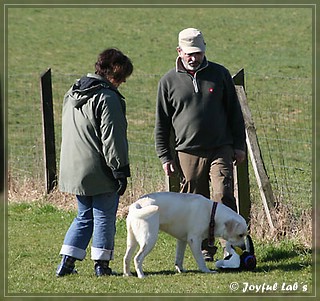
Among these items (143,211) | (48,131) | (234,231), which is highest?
(48,131)

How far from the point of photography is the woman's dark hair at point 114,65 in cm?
783

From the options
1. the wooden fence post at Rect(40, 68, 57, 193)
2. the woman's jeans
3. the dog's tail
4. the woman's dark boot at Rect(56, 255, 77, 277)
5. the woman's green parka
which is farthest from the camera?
the wooden fence post at Rect(40, 68, 57, 193)

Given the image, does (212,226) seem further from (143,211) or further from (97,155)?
(97,155)

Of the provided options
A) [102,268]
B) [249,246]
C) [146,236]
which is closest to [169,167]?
[146,236]

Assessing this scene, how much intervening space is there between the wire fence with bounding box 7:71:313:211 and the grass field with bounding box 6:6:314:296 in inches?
1.3

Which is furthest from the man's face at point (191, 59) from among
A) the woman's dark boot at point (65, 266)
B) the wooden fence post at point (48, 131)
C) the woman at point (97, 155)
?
the wooden fence post at point (48, 131)

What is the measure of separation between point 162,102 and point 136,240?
4.48ft

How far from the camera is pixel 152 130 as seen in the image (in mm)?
17969

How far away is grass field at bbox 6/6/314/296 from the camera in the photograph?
26.3 feet

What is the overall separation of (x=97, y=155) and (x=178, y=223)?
0.98 m

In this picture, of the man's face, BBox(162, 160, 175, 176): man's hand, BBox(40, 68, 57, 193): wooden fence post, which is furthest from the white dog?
BBox(40, 68, 57, 193): wooden fence post

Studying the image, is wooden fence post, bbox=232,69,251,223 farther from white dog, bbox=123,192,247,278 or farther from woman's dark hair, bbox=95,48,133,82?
woman's dark hair, bbox=95,48,133,82

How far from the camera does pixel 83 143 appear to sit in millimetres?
7816

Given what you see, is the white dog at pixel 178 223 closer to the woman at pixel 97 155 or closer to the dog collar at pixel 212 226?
the dog collar at pixel 212 226
